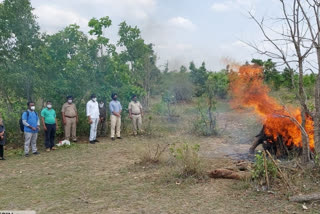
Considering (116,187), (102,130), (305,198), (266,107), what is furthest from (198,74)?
(305,198)

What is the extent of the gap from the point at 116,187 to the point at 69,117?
5.48 meters

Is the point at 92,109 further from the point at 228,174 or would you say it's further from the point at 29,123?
the point at 228,174

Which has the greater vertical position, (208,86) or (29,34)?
(29,34)

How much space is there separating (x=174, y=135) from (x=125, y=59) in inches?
224

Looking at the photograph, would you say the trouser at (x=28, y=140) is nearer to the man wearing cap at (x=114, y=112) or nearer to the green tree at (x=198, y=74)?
the man wearing cap at (x=114, y=112)

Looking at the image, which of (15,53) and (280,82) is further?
(280,82)

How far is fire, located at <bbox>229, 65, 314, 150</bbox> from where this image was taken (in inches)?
303

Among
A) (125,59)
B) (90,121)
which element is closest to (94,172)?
(90,121)

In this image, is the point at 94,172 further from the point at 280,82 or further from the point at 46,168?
the point at 280,82

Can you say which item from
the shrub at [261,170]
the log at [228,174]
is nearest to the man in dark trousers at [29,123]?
the log at [228,174]

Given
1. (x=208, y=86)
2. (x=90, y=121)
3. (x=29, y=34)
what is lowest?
(x=90, y=121)

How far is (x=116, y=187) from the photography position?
5.93 m

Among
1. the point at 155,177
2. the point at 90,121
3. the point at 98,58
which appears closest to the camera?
the point at 155,177

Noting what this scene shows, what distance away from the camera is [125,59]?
1582cm
